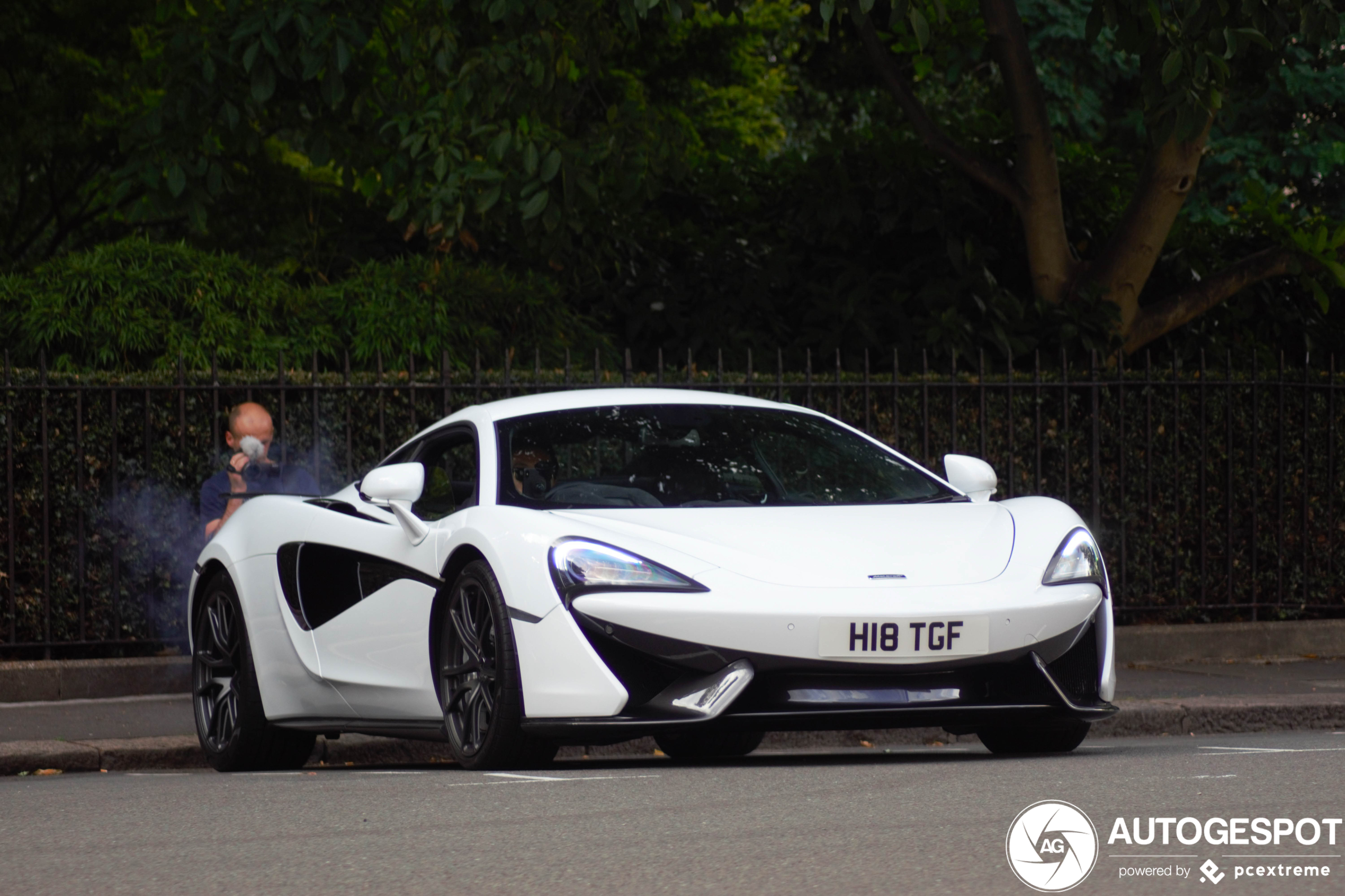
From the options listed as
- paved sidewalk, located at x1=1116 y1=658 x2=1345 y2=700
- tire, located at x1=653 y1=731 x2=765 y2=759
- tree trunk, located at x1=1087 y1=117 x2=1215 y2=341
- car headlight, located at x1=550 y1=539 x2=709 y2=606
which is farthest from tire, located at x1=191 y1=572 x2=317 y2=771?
tree trunk, located at x1=1087 y1=117 x2=1215 y2=341

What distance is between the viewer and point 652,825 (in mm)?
5332

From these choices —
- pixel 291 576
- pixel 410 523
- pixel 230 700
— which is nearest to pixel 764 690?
pixel 410 523

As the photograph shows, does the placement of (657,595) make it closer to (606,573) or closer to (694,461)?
(606,573)

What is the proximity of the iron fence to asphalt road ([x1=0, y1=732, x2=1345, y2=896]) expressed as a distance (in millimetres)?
3442

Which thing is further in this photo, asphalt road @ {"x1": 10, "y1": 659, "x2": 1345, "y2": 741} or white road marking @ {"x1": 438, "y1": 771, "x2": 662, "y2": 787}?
asphalt road @ {"x1": 10, "y1": 659, "x2": 1345, "y2": 741}

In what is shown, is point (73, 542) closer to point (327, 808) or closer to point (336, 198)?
point (327, 808)

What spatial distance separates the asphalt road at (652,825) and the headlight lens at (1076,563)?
616 mm

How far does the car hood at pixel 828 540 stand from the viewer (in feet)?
20.6

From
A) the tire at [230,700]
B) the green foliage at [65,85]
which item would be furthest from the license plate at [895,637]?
the green foliage at [65,85]

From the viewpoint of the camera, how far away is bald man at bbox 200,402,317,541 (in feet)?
32.1

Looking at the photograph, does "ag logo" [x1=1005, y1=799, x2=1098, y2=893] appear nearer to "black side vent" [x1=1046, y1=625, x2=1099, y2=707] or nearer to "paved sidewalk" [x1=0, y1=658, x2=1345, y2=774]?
"black side vent" [x1=1046, y1=625, x2=1099, y2=707]

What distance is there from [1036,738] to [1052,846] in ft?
7.87

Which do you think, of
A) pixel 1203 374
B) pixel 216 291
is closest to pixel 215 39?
pixel 216 291

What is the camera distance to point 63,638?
10508mm
